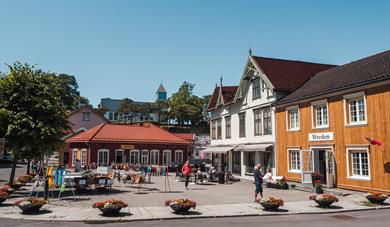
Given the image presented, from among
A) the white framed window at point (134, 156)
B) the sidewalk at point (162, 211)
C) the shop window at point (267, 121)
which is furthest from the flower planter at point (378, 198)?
the white framed window at point (134, 156)

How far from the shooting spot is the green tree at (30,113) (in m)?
17.8

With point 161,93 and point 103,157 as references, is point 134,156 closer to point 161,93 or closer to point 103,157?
point 103,157

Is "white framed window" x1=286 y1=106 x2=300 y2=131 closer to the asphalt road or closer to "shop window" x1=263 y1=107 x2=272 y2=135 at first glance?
"shop window" x1=263 y1=107 x2=272 y2=135

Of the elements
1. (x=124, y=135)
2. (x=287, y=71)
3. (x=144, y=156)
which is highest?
(x=287, y=71)

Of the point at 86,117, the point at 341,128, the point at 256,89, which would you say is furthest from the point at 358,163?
the point at 86,117

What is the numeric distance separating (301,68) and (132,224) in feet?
76.6

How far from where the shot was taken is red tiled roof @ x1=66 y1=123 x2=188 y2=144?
41037 mm

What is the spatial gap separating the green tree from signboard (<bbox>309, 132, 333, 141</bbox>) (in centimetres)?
1530

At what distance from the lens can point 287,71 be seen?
29062mm

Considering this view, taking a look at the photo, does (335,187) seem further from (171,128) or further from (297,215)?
(171,128)

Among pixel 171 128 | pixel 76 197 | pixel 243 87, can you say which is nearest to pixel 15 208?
pixel 76 197

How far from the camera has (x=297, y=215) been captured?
1323cm

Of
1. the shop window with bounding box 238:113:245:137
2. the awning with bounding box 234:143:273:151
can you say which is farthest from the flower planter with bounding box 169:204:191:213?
the shop window with bounding box 238:113:245:137

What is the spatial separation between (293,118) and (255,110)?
476 cm
